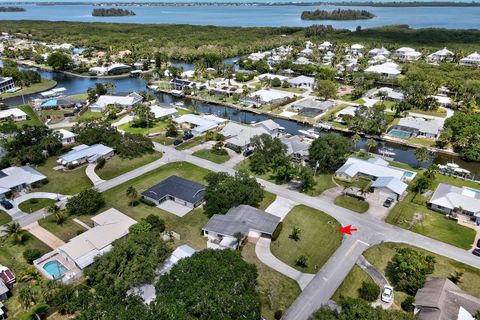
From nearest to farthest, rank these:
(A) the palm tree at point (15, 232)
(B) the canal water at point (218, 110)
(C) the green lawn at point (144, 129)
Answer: (A) the palm tree at point (15, 232) → (B) the canal water at point (218, 110) → (C) the green lawn at point (144, 129)

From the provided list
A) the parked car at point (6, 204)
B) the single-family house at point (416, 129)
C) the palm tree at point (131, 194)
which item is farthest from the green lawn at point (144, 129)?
the single-family house at point (416, 129)

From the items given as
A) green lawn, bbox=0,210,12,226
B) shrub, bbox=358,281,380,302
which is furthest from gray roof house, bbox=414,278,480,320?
green lawn, bbox=0,210,12,226

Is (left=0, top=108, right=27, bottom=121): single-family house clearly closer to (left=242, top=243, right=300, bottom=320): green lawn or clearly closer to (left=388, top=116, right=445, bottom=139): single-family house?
(left=242, top=243, right=300, bottom=320): green lawn

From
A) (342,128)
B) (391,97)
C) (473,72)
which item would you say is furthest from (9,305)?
(473,72)

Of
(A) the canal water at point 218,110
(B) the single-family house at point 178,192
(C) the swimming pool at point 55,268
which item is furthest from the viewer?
(A) the canal water at point 218,110

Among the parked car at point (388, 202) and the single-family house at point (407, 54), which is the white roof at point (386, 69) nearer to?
the single-family house at point (407, 54)

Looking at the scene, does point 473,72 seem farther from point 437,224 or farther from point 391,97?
point 437,224
